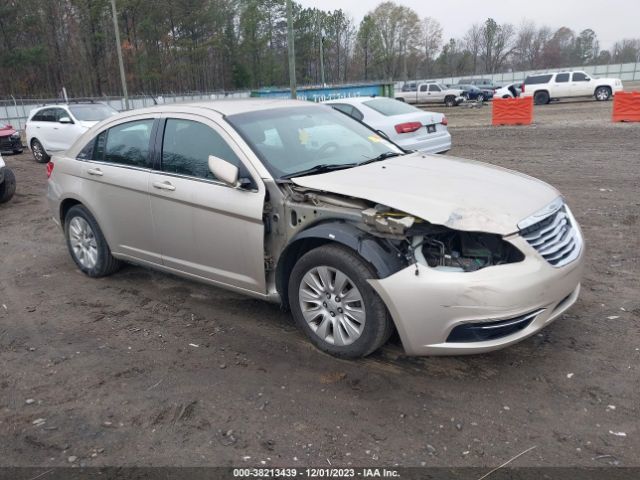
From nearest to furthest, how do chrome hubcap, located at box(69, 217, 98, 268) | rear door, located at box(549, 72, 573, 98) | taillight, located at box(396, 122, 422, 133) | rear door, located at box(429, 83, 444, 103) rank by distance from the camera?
chrome hubcap, located at box(69, 217, 98, 268) < taillight, located at box(396, 122, 422, 133) < rear door, located at box(549, 72, 573, 98) < rear door, located at box(429, 83, 444, 103)

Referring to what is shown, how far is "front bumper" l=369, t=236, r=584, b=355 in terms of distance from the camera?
3254 millimetres

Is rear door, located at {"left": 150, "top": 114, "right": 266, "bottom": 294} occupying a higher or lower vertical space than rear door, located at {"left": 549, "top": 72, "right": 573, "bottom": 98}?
lower

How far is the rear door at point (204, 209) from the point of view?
13.5ft

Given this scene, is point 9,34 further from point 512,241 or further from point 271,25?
point 512,241

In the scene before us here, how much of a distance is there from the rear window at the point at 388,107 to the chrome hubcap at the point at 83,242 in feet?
23.0

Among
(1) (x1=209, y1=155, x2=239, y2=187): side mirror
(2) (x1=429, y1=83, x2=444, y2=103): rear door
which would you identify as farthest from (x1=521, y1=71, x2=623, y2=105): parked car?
(1) (x1=209, y1=155, x2=239, y2=187): side mirror

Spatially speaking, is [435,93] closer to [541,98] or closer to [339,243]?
[541,98]

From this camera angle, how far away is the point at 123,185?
198 inches

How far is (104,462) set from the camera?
2.95 metres

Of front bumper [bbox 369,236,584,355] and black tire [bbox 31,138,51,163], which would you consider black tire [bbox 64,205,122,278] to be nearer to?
front bumper [bbox 369,236,584,355]

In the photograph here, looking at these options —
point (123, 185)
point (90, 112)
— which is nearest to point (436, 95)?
point (90, 112)

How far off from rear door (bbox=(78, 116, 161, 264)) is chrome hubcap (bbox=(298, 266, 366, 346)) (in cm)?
171

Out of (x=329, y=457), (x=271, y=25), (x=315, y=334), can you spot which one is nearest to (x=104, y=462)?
(x=329, y=457)

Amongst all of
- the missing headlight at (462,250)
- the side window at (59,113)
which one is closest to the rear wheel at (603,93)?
the side window at (59,113)
